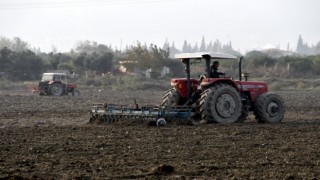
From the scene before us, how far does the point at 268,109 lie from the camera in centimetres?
1780

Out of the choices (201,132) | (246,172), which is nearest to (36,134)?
(201,132)

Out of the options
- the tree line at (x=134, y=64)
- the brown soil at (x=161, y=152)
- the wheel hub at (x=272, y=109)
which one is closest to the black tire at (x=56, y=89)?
the brown soil at (x=161, y=152)

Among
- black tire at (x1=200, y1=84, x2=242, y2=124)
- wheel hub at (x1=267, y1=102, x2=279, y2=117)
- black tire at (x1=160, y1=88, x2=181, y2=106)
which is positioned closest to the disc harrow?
black tire at (x1=200, y1=84, x2=242, y2=124)

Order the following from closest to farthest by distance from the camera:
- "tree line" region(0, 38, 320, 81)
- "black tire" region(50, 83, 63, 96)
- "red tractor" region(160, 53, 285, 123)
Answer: "red tractor" region(160, 53, 285, 123) → "black tire" region(50, 83, 63, 96) → "tree line" region(0, 38, 320, 81)

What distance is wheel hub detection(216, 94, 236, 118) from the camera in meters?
16.7

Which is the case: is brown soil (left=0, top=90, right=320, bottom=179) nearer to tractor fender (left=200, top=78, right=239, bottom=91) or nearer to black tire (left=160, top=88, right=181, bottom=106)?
tractor fender (left=200, top=78, right=239, bottom=91)

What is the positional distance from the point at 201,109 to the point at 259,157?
615 centimetres

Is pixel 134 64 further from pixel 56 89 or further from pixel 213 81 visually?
pixel 213 81

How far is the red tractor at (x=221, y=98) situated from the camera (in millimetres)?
16578

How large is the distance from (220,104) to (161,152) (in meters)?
6.02

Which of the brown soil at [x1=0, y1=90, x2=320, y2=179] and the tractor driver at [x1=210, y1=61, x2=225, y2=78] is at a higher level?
the tractor driver at [x1=210, y1=61, x2=225, y2=78]

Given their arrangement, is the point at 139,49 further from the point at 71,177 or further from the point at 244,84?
the point at 71,177

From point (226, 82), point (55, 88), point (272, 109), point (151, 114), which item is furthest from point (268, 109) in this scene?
point (55, 88)

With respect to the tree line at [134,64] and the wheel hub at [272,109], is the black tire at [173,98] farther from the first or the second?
the tree line at [134,64]
